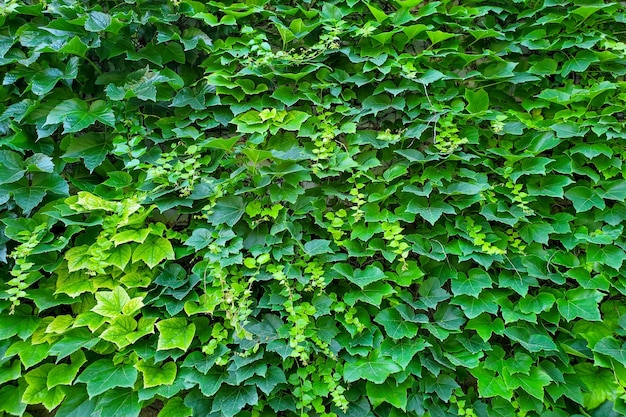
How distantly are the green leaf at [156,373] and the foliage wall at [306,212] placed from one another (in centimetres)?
1

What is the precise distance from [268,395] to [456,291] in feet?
3.06

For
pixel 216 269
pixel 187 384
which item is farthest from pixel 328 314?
pixel 187 384

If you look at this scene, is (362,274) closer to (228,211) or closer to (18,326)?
(228,211)

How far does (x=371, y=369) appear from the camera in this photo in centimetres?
151

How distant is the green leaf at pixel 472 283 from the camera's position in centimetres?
159

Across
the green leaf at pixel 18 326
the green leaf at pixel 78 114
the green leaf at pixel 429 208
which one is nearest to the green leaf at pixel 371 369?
the green leaf at pixel 429 208

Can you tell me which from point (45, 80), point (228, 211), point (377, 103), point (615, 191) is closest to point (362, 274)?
point (228, 211)

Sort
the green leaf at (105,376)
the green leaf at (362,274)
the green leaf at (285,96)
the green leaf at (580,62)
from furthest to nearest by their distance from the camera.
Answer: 1. the green leaf at (580,62)
2. the green leaf at (285,96)
3. the green leaf at (362,274)
4. the green leaf at (105,376)

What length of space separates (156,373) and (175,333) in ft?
0.58

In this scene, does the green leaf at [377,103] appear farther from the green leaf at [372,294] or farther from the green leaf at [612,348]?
the green leaf at [612,348]

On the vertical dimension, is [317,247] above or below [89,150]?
below

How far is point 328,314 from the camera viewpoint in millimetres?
1589

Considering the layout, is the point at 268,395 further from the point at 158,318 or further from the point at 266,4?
the point at 266,4

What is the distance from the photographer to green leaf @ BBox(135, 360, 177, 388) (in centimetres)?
145
